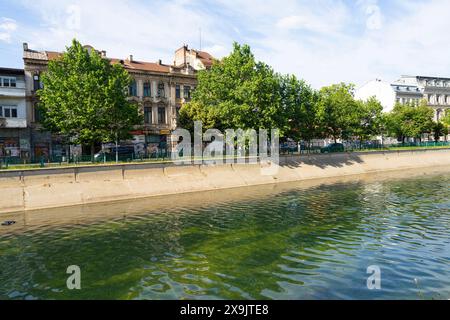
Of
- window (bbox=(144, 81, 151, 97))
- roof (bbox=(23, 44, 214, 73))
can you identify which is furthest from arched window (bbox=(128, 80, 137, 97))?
roof (bbox=(23, 44, 214, 73))

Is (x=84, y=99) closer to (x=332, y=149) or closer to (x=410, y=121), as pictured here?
(x=332, y=149)

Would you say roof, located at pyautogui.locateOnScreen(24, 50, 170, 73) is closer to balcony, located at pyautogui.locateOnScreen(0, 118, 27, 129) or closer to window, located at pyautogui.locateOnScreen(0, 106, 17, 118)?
window, located at pyautogui.locateOnScreen(0, 106, 17, 118)

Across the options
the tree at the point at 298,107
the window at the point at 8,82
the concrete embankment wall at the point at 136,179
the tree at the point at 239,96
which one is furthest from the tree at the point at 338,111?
the window at the point at 8,82

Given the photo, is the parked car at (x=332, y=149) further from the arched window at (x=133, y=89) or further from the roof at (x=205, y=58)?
the arched window at (x=133, y=89)

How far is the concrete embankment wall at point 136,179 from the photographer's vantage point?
104ft

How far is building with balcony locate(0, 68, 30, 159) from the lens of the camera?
48656 millimetres

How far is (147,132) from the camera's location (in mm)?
59594

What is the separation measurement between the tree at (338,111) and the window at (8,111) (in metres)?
47.5

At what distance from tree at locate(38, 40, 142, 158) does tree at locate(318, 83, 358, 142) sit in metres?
33.7

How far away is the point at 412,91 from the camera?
325ft

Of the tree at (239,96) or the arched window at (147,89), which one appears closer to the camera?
the tree at (239,96)

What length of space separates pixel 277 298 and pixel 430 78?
11312 centimetres

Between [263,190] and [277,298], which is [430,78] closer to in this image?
[263,190]
